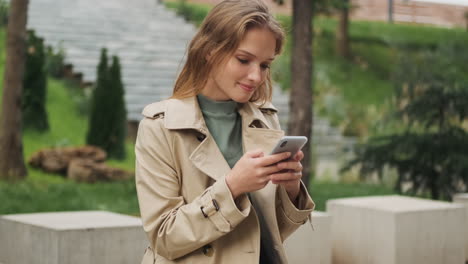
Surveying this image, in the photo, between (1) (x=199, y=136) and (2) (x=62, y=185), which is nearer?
(1) (x=199, y=136)

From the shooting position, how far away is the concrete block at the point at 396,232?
5574 millimetres

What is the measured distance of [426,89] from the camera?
8.87m

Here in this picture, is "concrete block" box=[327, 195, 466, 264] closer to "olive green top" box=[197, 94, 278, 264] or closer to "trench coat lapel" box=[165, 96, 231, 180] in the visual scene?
"olive green top" box=[197, 94, 278, 264]

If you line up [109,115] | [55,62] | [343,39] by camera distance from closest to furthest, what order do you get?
[109,115] → [55,62] → [343,39]

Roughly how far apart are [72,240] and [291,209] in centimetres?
205

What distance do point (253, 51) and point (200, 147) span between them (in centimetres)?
35

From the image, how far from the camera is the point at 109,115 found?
12.0 m

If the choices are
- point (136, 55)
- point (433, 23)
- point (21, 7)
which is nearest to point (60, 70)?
point (136, 55)

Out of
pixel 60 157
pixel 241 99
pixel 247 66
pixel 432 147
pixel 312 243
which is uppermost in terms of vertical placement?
pixel 247 66

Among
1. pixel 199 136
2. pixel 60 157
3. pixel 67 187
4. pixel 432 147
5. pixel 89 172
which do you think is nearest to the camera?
pixel 199 136

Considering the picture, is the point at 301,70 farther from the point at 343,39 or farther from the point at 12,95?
the point at 343,39

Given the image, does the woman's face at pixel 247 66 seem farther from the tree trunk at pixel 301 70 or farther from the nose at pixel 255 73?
the tree trunk at pixel 301 70

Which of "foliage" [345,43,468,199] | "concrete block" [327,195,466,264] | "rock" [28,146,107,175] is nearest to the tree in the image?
"rock" [28,146,107,175]

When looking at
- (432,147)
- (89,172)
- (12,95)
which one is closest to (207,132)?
(432,147)
